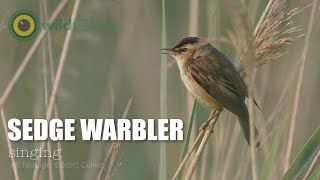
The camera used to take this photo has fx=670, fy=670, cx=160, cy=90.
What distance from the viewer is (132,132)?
316 cm

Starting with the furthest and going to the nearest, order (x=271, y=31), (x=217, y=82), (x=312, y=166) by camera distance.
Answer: (x=217, y=82) < (x=271, y=31) < (x=312, y=166)

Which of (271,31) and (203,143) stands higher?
(271,31)

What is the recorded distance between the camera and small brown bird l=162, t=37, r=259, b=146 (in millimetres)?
2971

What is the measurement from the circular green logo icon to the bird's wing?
0.75m

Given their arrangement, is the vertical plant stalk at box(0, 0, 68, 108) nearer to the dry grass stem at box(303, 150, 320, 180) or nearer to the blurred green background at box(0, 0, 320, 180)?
the blurred green background at box(0, 0, 320, 180)

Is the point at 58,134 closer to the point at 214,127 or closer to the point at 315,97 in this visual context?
the point at 214,127

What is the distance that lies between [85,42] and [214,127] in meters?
0.95

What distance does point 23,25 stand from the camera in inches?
126

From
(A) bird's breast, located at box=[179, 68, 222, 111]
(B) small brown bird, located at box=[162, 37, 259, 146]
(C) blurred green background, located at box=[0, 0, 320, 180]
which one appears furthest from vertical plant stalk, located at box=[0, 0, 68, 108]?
(A) bird's breast, located at box=[179, 68, 222, 111]

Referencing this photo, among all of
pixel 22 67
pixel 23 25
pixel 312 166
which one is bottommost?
pixel 312 166

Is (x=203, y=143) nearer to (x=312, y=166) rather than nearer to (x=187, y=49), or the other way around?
(x=312, y=166)

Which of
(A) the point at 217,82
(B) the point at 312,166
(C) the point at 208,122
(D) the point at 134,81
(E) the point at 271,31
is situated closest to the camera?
(B) the point at 312,166

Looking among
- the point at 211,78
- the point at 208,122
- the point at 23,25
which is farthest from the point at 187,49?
the point at 23,25

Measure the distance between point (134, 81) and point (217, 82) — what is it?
0.63m
